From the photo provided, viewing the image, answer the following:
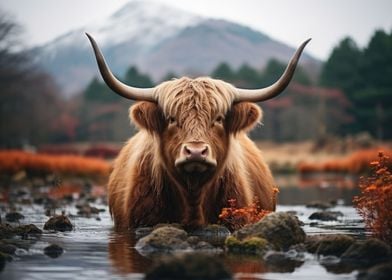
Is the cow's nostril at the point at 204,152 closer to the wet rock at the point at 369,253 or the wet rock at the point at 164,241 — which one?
the wet rock at the point at 164,241

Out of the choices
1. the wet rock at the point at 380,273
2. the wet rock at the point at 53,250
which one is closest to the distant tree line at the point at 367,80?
the wet rock at the point at 53,250

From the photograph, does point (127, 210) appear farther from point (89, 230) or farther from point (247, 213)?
point (247, 213)

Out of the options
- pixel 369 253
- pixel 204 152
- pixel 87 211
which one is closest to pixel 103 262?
pixel 204 152

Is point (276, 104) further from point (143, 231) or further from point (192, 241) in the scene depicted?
point (192, 241)

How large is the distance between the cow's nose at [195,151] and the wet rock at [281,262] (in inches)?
48.6

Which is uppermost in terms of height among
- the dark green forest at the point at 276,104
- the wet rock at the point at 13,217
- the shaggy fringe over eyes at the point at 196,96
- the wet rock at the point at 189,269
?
the dark green forest at the point at 276,104

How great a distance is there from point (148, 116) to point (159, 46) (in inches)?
6417

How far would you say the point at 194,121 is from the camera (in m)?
8.47

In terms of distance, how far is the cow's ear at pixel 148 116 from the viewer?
898 cm

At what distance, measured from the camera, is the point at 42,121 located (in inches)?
2827

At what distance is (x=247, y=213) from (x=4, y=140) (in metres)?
53.2

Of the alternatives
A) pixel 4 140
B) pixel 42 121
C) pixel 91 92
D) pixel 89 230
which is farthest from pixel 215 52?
pixel 89 230

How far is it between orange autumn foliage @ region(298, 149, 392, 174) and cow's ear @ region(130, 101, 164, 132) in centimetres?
2391

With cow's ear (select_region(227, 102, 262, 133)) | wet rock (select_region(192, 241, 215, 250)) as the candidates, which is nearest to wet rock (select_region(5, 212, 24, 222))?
cow's ear (select_region(227, 102, 262, 133))
